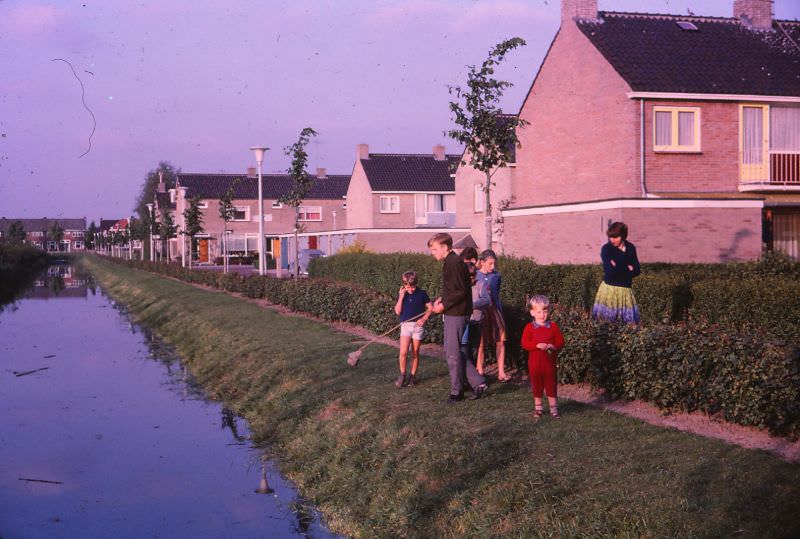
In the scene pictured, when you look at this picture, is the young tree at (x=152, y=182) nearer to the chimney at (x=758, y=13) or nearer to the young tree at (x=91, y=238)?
the young tree at (x=91, y=238)

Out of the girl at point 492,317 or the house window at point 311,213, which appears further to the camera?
the house window at point 311,213

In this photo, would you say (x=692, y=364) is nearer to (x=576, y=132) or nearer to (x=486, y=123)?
(x=486, y=123)

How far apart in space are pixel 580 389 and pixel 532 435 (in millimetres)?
2599

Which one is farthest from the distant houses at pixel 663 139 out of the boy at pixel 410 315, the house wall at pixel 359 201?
the house wall at pixel 359 201

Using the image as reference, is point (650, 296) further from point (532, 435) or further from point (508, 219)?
point (508, 219)

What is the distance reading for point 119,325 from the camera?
107ft

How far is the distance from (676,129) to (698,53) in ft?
11.7

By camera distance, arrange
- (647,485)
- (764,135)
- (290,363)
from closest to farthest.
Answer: (647,485), (290,363), (764,135)

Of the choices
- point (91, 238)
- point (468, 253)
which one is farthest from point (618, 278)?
point (91, 238)

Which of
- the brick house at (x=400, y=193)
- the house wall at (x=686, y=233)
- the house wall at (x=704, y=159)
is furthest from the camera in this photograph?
the brick house at (x=400, y=193)

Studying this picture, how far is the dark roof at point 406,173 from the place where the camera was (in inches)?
2302

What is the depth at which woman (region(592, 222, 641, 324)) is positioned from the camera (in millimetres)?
10875

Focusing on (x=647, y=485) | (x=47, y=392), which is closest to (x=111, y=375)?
(x=47, y=392)

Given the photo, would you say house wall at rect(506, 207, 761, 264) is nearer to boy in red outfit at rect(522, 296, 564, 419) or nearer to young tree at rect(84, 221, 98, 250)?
boy in red outfit at rect(522, 296, 564, 419)
